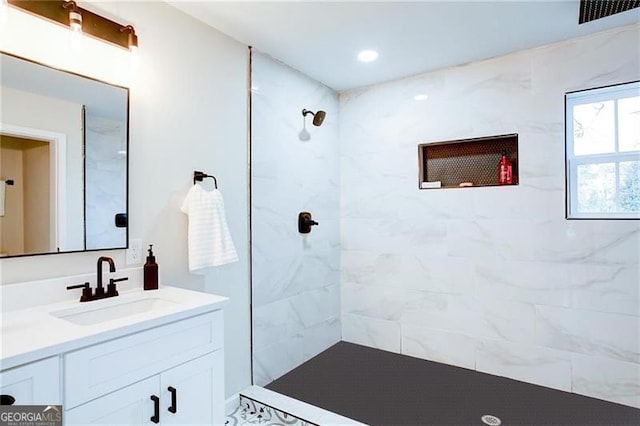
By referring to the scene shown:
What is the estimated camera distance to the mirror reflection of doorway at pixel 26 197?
1.44 m

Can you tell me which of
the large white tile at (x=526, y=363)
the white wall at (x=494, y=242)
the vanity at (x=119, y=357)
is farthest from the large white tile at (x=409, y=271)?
the vanity at (x=119, y=357)

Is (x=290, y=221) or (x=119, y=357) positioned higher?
(x=290, y=221)

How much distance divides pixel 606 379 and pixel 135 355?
274 cm

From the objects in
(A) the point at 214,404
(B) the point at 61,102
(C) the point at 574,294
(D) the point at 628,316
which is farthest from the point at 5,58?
(D) the point at 628,316

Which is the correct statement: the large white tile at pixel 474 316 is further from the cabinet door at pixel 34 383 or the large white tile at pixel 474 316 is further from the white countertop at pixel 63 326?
the cabinet door at pixel 34 383

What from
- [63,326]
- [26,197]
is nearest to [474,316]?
[63,326]

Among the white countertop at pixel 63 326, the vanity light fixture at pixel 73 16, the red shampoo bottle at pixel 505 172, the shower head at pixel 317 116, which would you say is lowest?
the white countertop at pixel 63 326

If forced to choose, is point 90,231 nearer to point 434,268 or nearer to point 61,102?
point 61,102

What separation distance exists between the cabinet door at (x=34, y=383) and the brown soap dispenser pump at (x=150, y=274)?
75 centimetres

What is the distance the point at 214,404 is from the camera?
5.31ft

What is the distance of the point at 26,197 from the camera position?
1507mm

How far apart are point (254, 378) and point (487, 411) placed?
58.7 inches

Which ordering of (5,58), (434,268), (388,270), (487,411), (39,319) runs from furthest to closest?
(388,270) → (434,268) → (487,411) → (5,58) → (39,319)

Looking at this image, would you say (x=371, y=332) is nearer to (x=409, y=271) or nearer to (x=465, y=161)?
(x=409, y=271)
